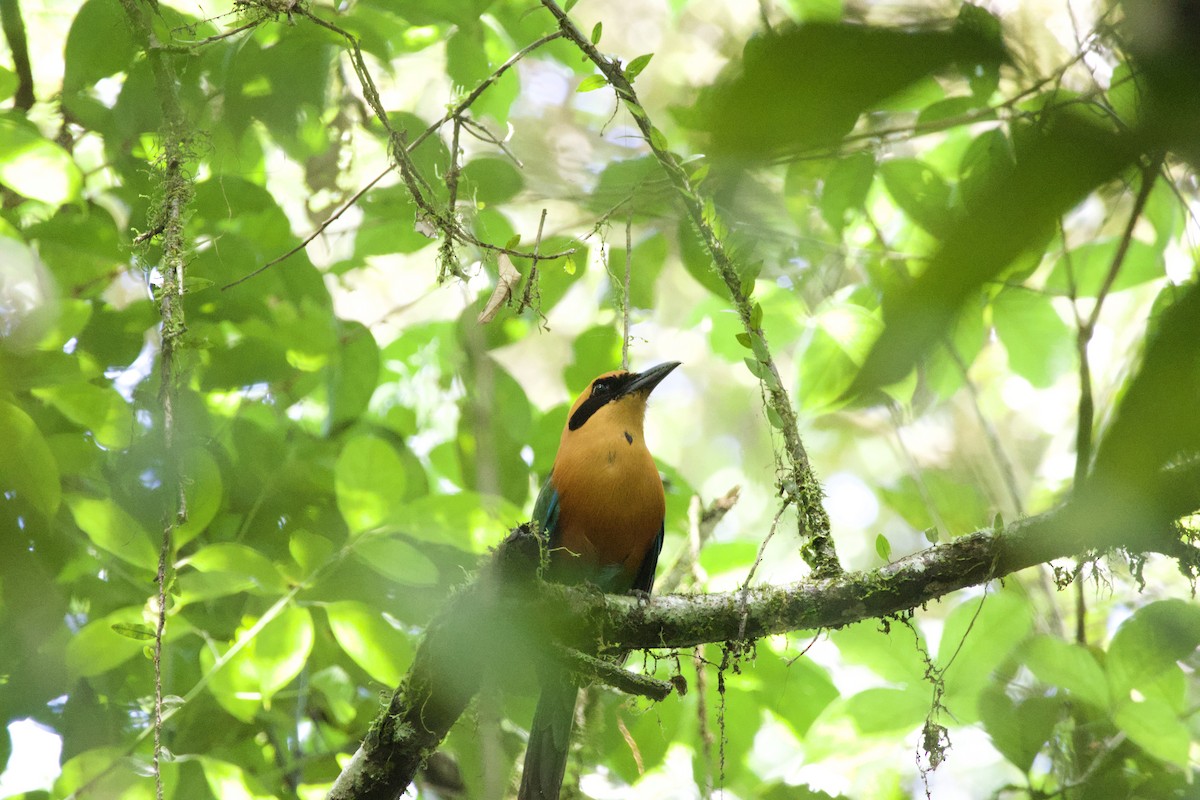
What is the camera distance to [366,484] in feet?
12.0

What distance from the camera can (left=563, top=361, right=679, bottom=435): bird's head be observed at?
471 cm

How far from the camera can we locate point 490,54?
4.24 meters

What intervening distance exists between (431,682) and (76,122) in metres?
2.61

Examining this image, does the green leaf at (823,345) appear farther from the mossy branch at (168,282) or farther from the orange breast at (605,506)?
the mossy branch at (168,282)

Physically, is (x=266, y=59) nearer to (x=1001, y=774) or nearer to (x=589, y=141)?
(x=589, y=141)

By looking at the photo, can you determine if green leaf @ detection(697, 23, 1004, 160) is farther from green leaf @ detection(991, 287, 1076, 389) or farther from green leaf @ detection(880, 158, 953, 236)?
green leaf @ detection(991, 287, 1076, 389)

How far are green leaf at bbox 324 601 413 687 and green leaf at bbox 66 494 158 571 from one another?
26.5 inches

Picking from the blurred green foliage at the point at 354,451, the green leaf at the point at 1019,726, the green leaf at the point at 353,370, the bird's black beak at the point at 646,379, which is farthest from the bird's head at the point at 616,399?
the green leaf at the point at 1019,726

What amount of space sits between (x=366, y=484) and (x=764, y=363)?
1533 mm

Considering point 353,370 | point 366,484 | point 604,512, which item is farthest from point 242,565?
point 604,512

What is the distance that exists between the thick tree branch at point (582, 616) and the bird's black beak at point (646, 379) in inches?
69.6

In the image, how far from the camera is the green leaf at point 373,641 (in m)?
3.44

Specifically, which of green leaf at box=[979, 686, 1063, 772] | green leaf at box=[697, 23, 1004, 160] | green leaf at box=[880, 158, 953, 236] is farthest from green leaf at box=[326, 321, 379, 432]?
green leaf at box=[697, 23, 1004, 160]

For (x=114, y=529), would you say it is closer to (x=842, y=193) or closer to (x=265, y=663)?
(x=265, y=663)
